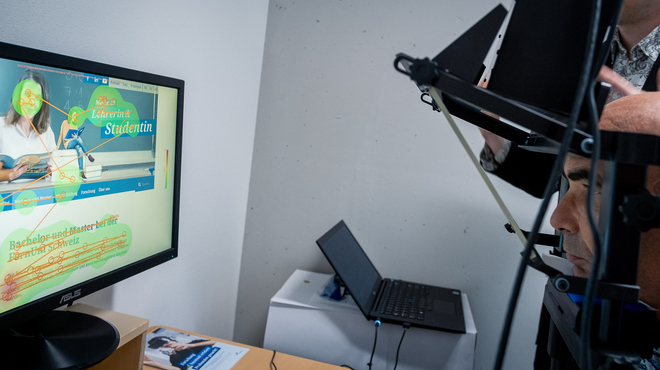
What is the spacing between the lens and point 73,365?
2.04 feet

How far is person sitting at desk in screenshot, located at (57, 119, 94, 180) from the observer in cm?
66

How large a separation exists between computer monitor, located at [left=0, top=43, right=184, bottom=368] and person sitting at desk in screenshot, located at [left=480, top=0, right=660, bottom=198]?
0.72m

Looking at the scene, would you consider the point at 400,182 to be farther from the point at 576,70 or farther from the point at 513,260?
the point at 576,70

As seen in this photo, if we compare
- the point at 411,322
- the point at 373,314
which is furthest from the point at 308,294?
the point at 411,322

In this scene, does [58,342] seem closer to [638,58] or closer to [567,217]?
[567,217]

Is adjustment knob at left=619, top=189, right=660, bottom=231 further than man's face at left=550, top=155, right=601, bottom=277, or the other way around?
man's face at left=550, top=155, right=601, bottom=277

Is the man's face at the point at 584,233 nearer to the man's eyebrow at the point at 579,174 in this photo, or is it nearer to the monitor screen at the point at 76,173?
the man's eyebrow at the point at 579,174

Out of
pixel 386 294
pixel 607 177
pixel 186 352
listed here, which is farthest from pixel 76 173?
pixel 386 294

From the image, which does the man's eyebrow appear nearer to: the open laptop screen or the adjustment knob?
the adjustment knob

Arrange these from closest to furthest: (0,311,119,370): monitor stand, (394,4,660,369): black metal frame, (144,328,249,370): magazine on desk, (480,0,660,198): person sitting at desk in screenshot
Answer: (394,4,660,369): black metal frame, (0,311,119,370): monitor stand, (480,0,660,198): person sitting at desk in screenshot, (144,328,249,370): magazine on desk

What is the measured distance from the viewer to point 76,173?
69cm

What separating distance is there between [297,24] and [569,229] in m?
1.27

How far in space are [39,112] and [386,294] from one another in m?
1.06
